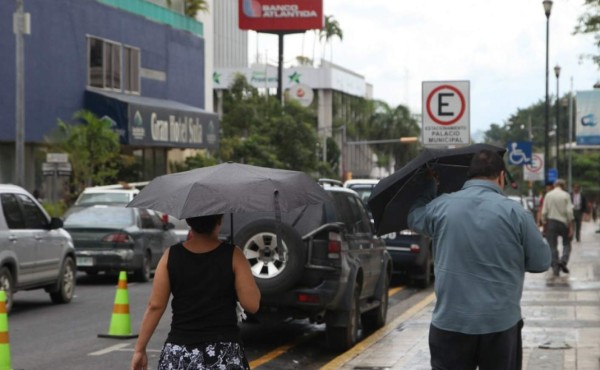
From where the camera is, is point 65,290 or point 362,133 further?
point 362,133

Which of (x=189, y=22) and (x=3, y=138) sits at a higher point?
(x=189, y=22)

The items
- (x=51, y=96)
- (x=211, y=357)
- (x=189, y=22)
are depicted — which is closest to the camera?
(x=211, y=357)

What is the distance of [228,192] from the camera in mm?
6969

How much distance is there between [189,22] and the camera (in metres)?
56.0

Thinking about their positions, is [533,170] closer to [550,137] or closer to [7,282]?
[7,282]

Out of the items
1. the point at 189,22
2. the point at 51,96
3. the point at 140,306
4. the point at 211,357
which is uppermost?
the point at 189,22

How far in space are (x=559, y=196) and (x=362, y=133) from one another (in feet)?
285

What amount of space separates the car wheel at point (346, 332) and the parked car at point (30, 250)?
5.13 meters

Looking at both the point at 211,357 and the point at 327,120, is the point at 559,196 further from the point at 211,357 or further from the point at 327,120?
the point at 327,120

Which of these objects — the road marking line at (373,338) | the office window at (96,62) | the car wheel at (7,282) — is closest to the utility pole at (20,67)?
the office window at (96,62)

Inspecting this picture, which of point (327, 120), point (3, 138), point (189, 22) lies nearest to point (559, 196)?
point (3, 138)

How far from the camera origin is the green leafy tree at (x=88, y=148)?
1551 inches

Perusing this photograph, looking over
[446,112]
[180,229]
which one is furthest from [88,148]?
[446,112]

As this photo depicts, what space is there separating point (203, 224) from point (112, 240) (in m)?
17.2
